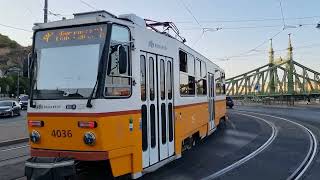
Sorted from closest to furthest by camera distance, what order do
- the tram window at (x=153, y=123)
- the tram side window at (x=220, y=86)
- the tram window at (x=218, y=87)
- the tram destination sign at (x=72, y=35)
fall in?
the tram destination sign at (x=72, y=35) → the tram window at (x=153, y=123) → the tram window at (x=218, y=87) → the tram side window at (x=220, y=86)

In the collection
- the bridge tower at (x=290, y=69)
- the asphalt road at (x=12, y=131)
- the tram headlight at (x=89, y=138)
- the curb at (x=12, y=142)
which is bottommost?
the curb at (x=12, y=142)

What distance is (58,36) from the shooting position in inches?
360

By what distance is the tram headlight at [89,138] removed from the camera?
8.45 metres

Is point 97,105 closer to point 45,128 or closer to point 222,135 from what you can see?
point 45,128

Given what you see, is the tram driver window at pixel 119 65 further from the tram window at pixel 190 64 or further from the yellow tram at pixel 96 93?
the tram window at pixel 190 64

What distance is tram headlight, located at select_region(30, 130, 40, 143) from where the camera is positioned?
903 cm

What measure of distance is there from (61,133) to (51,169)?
803 millimetres

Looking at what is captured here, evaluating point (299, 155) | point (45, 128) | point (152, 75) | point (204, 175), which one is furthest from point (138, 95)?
point (299, 155)

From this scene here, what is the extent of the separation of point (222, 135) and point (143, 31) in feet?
38.5

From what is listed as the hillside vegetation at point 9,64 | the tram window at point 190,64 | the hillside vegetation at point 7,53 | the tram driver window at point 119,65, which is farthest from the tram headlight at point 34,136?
the hillside vegetation at point 7,53

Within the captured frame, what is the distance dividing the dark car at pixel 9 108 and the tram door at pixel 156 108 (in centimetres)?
3183

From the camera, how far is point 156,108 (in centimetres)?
1048

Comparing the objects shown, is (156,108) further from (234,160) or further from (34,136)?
(234,160)

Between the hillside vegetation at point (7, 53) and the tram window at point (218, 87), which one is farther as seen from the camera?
the hillside vegetation at point (7, 53)
